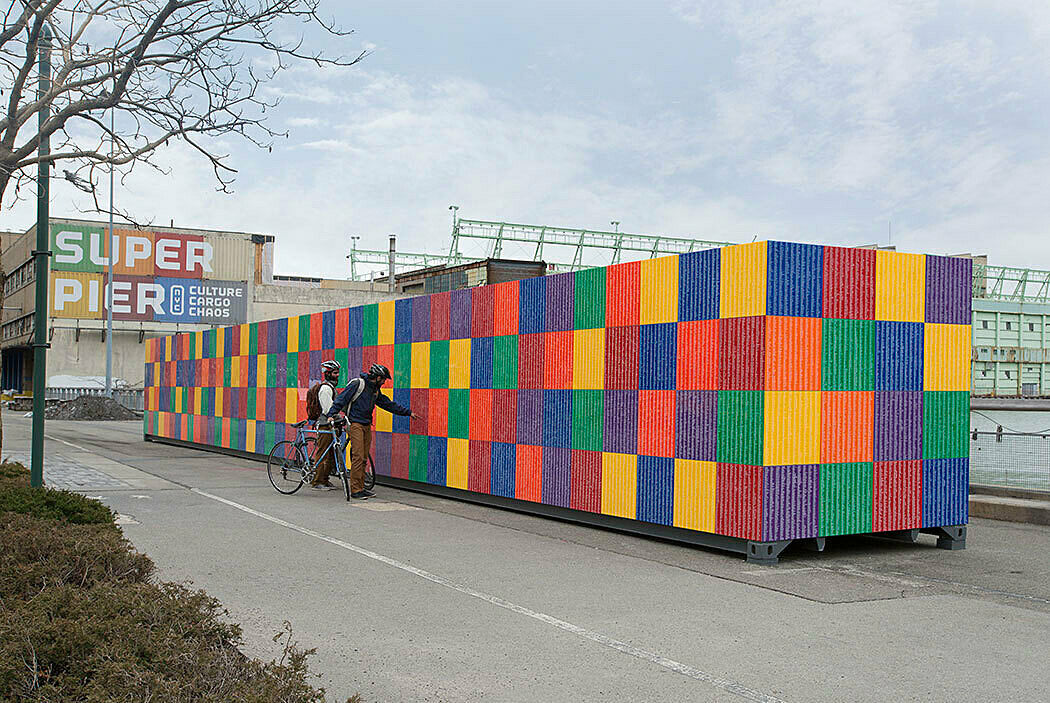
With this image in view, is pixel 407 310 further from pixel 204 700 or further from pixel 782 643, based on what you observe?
pixel 204 700

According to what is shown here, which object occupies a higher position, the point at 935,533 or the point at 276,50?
the point at 276,50

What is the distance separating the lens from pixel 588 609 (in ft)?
25.0

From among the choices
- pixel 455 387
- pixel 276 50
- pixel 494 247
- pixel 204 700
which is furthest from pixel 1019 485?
pixel 494 247

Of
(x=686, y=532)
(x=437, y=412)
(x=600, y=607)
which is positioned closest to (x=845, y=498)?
(x=686, y=532)

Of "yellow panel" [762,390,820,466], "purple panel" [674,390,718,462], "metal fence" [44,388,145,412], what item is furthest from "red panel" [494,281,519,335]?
"metal fence" [44,388,145,412]

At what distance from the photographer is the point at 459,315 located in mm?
15148

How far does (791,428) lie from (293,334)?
525 inches

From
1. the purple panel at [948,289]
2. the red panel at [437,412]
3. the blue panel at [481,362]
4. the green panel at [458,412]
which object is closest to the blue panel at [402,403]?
the red panel at [437,412]

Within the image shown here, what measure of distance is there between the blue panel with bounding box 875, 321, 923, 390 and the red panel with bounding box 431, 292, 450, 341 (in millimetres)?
6854

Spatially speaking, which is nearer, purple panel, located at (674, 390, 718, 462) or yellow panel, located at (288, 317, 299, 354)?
purple panel, located at (674, 390, 718, 462)

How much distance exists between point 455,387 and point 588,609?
307 inches

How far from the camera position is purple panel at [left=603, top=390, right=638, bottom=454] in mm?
11547

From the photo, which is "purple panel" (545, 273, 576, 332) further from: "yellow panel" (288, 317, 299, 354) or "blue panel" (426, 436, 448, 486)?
"yellow panel" (288, 317, 299, 354)

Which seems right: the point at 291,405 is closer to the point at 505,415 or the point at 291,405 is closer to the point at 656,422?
the point at 505,415
